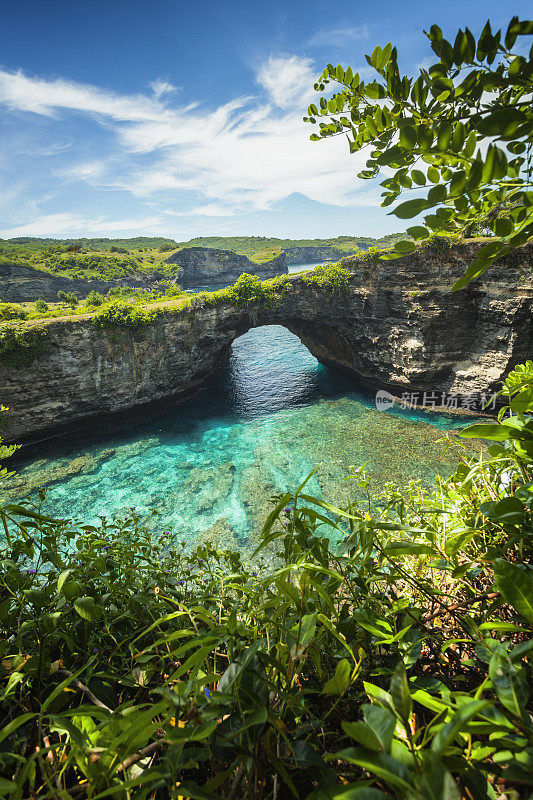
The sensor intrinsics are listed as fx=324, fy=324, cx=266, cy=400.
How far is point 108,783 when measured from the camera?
2.20ft

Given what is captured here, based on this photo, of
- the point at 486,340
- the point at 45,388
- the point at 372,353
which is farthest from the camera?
the point at 372,353

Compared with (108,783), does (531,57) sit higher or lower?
higher

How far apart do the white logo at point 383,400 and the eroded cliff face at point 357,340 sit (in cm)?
67

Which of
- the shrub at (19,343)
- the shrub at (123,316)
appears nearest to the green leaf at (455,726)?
the shrub at (123,316)

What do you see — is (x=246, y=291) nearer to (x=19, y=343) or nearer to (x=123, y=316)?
(x=123, y=316)

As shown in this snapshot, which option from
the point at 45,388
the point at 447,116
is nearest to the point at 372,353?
the point at 45,388

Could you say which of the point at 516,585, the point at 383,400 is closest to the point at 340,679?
the point at 516,585

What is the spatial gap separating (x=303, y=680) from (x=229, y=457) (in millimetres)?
16040

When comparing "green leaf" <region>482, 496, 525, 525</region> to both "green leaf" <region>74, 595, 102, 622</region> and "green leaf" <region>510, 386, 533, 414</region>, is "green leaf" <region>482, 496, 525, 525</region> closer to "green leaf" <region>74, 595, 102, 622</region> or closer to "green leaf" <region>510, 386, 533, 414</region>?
"green leaf" <region>510, 386, 533, 414</region>

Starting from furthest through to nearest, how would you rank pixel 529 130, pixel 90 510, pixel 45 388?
1. pixel 45 388
2. pixel 90 510
3. pixel 529 130

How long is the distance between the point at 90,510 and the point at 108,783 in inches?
590

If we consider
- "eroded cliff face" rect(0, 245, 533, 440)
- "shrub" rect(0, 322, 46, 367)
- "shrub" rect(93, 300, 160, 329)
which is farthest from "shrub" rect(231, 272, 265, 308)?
"shrub" rect(0, 322, 46, 367)

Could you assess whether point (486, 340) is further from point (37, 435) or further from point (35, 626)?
point (37, 435)

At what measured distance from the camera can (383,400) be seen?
21453 mm
